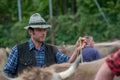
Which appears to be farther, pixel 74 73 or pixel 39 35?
pixel 39 35

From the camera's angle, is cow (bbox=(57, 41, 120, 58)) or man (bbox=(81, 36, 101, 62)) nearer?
man (bbox=(81, 36, 101, 62))

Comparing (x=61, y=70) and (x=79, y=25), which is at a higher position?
(x=61, y=70)

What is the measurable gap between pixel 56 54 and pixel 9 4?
22.8 metres

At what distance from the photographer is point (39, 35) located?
6977 millimetres

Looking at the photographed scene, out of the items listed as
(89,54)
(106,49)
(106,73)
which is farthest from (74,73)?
(106,49)

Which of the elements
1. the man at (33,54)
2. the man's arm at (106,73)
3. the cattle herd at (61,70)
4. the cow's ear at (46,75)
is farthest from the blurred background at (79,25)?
the man's arm at (106,73)

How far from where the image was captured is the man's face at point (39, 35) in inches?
275

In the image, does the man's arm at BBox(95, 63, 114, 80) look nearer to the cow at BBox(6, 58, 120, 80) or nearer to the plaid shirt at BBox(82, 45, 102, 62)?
the cow at BBox(6, 58, 120, 80)

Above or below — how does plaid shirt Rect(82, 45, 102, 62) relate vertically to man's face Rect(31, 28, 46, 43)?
below

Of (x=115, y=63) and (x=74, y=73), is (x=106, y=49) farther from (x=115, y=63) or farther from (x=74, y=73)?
(x=115, y=63)

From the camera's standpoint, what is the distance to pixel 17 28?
23.8 metres

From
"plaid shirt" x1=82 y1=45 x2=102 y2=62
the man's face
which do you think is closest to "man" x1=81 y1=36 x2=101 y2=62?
"plaid shirt" x1=82 y1=45 x2=102 y2=62

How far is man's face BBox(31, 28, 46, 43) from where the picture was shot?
6.98 m

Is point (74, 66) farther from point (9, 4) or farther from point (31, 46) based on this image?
point (9, 4)
